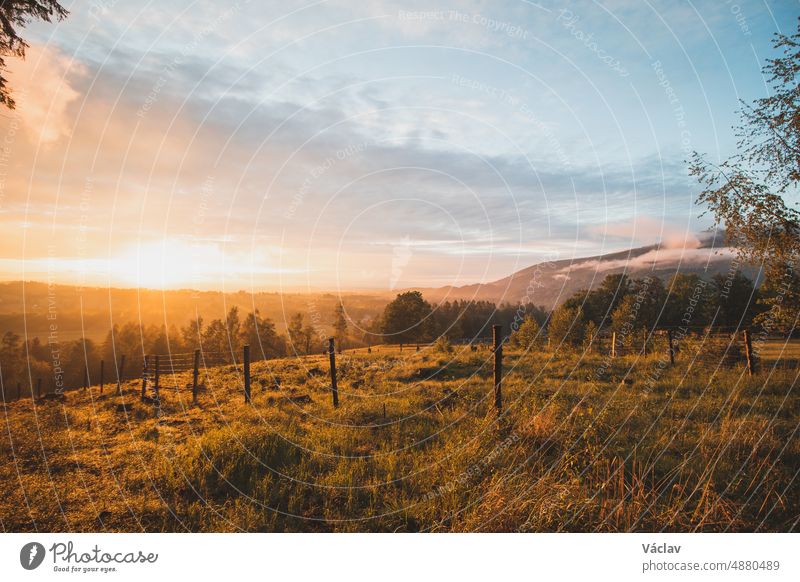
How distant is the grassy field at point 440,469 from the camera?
5.93 m

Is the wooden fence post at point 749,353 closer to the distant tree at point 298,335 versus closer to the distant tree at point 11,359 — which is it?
the distant tree at point 298,335

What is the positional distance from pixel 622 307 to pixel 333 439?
197 ft

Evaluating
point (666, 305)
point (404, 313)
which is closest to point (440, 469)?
point (404, 313)

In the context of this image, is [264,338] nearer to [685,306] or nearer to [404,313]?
[404,313]

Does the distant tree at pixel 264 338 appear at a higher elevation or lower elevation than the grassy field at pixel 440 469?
lower

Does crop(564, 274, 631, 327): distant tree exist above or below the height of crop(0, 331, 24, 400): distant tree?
above

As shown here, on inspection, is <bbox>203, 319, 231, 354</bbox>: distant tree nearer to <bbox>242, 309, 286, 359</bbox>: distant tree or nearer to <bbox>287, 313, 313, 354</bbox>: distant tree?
<bbox>242, 309, 286, 359</bbox>: distant tree

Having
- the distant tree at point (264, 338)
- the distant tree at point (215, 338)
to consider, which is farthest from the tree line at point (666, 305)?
the distant tree at point (215, 338)

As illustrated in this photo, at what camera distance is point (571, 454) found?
7.60 m

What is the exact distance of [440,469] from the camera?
24.1ft

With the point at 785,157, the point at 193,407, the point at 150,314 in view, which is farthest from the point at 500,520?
the point at 150,314

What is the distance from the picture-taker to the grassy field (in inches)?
233

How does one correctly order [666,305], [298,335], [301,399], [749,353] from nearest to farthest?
[301,399] < [749,353] < [666,305] < [298,335]

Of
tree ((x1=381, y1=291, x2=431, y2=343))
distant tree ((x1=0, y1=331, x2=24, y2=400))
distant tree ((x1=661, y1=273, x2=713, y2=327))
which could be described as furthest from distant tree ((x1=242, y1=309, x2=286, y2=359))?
distant tree ((x1=661, y1=273, x2=713, y2=327))
